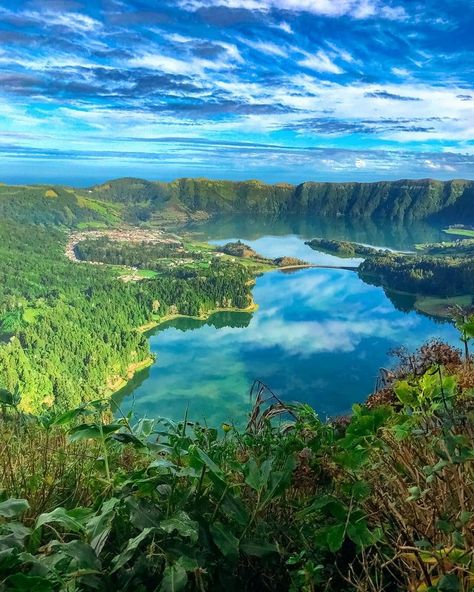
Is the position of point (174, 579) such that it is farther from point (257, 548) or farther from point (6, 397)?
point (6, 397)

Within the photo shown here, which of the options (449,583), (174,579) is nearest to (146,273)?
(174,579)

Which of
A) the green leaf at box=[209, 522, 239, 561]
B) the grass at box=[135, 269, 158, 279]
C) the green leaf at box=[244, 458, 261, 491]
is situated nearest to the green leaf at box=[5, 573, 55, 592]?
the green leaf at box=[209, 522, 239, 561]

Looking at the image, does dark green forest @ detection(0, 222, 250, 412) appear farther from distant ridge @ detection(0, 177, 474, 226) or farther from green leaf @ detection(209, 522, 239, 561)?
distant ridge @ detection(0, 177, 474, 226)

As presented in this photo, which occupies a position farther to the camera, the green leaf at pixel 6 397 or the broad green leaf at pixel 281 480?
the green leaf at pixel 6 397

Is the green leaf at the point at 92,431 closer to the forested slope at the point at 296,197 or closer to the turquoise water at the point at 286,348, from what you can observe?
the turquoise water at the point at 286,348

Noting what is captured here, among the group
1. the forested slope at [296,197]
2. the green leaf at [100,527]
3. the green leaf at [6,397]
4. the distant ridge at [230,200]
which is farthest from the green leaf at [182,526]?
the forested slope at [296,197]

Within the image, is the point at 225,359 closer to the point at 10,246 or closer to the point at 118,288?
the point at 118,288

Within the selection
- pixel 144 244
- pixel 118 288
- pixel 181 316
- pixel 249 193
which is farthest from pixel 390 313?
pixel 249 193

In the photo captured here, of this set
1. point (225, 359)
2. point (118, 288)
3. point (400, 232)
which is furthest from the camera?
point (400, 232)
